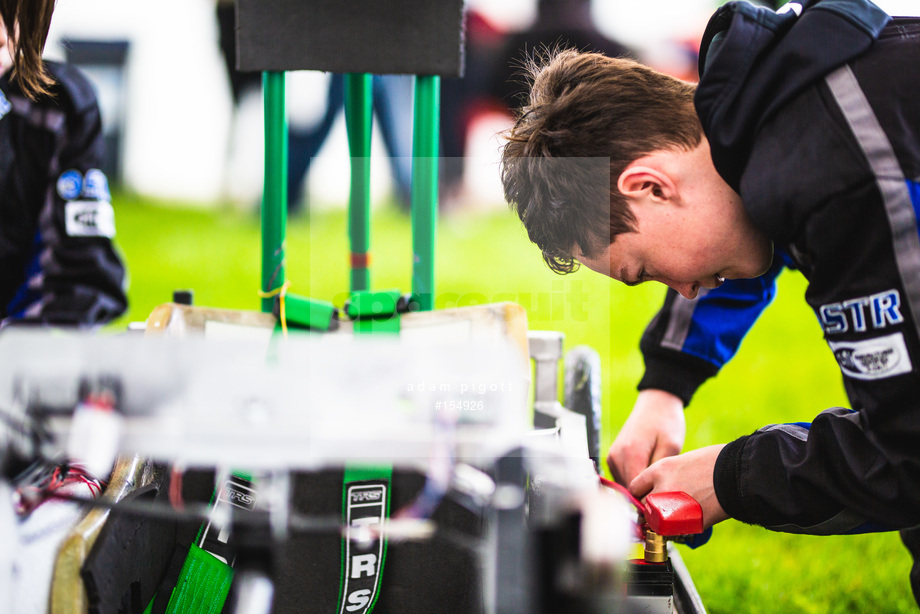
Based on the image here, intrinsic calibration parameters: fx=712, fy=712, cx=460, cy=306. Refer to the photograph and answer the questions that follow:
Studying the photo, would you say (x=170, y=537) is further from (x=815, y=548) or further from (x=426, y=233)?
(x=815, y=548)

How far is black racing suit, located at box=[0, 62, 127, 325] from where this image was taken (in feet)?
4.33

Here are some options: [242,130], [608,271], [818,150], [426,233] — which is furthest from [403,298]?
[242,130]

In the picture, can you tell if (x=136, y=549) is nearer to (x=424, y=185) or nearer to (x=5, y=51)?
(x=424, y=185)

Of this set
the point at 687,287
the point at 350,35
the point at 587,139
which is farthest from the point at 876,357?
the point at 350,35

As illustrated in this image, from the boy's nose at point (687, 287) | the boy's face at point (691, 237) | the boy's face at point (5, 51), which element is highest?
the boy's face at point (5, 51)

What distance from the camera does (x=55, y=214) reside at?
4.41 feet

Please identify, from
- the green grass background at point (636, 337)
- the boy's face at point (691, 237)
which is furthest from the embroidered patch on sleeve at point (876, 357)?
the green grass background at point (636, 337)

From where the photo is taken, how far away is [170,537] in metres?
0.81

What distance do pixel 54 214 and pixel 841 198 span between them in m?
1.31

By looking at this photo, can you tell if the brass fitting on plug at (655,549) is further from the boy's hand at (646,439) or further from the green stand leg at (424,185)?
the green stand leg at (424,185)

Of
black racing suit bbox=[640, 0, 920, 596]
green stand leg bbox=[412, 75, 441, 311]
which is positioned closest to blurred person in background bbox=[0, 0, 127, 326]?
green stand leg bbox=[412, 75, 441, 311]

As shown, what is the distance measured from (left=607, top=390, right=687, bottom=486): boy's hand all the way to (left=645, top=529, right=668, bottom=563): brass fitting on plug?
0.98 ft

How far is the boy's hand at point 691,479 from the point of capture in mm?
788

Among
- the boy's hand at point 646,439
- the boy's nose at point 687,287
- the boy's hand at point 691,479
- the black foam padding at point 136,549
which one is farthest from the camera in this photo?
the boy's hand at point 646,439
